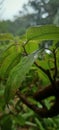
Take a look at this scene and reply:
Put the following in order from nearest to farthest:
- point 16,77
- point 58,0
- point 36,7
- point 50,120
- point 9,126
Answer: point 16,77 → point 9,126 → point 50,120 → point 58,0 → point 36,7

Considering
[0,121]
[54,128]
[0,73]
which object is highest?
[0,73]

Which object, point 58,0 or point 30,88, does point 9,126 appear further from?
point 58,0

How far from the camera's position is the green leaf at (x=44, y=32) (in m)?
0.35

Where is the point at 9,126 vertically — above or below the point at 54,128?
above

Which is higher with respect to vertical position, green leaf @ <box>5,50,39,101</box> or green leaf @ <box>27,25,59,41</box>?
green leaf @ <box>27,25,59,41</box>

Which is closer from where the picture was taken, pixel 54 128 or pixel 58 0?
pixel 54 128

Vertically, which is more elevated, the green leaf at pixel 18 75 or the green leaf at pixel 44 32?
the green leaf at pixel 44 32

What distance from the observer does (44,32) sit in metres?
0.35

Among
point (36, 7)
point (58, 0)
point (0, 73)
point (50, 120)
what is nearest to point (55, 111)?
point (0, 73)

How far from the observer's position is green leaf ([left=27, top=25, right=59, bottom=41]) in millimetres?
351

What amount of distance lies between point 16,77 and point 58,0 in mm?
2433

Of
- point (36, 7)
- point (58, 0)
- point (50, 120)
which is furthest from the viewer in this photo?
point (36, 7)

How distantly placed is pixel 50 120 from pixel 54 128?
0.11 feet

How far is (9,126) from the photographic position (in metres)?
0.59
